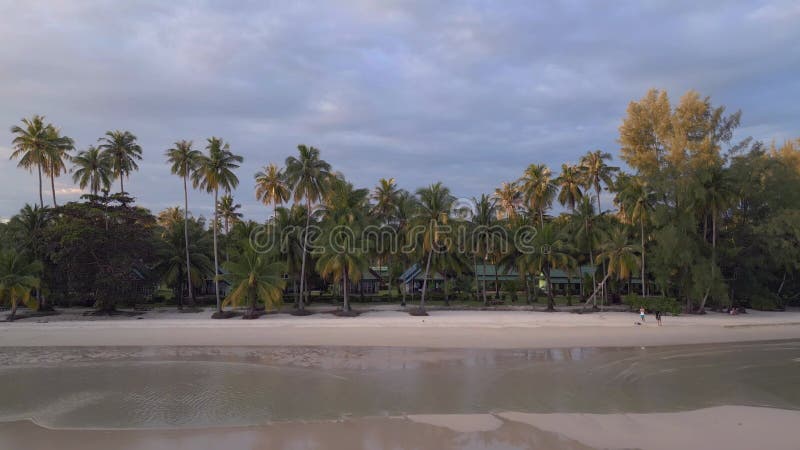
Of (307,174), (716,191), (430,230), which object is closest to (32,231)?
(307,174)

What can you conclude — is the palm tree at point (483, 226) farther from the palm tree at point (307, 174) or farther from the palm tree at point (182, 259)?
the palm tree at point (182, 259)

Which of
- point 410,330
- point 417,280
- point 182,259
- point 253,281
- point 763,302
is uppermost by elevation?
point 182,259

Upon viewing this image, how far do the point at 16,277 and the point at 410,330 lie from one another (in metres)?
29.6

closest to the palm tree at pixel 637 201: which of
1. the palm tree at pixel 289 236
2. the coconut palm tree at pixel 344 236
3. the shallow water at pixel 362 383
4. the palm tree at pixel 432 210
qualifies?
the palm tree at pixel 432 210

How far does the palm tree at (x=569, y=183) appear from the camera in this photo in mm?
49688

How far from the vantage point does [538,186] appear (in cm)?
4847

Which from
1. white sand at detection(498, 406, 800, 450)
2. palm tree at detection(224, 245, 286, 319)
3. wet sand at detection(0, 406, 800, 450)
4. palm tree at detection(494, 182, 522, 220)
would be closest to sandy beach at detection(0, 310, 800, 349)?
palm tree at detection(224, 245, 286, 319)

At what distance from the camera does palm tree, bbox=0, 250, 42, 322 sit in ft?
113

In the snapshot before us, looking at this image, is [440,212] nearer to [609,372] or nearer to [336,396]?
[609,372]

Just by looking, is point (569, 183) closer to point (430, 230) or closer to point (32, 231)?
point (430, 230)

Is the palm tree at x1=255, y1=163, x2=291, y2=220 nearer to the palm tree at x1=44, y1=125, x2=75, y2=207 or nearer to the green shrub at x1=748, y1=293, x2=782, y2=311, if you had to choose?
the palm tree at x1=44, y1=125, x2=75, y2=207

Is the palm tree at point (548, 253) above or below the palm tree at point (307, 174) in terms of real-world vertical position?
below

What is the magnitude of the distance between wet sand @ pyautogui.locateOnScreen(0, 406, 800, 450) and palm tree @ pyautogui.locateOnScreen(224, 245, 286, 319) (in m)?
22.2

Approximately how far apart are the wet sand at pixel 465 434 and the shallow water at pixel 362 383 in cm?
65
